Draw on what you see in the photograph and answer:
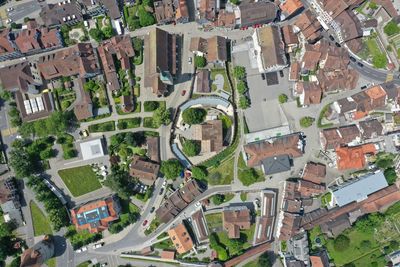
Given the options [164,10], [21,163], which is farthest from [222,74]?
[21,163]

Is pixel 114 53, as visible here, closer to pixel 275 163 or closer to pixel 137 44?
pixel 137 44

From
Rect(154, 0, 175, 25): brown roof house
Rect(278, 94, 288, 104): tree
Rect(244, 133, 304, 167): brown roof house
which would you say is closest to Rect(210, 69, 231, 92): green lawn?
Rect(278, 94, 288, 104): tree


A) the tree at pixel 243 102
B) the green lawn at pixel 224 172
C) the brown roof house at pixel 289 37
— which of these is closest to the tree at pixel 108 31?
the tree at pixel 243 102

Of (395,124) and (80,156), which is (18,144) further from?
(395,124)

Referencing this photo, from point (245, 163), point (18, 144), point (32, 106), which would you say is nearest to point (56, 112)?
point (32, 106)

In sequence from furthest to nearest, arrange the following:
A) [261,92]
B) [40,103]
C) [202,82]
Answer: [261,92] < [40,103] < [202,82]

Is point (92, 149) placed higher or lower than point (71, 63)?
lower
